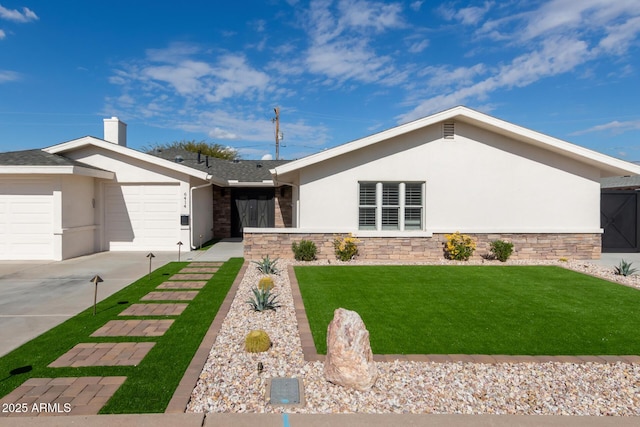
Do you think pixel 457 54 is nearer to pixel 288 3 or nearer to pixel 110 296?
pixel 288 3

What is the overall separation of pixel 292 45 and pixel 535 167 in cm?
1104

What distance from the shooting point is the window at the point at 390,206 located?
12.3 metres

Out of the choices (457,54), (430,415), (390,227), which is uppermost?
(457,54)

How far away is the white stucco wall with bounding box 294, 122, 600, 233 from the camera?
12180 mm

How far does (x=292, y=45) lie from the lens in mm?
16438

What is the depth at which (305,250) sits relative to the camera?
11219 mm

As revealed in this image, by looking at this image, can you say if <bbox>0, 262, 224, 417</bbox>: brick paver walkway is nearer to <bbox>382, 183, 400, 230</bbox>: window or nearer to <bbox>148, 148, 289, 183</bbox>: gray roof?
<bbox>382, 183, 400, 230</bbox>: window

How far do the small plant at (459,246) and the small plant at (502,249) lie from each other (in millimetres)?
648

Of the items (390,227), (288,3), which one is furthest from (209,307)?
(288,3)

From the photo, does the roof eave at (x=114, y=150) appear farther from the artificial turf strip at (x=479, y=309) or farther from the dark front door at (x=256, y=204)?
the artificial turf strip at (x=479, y=309)

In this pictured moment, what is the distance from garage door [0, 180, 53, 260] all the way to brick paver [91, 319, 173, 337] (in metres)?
8.01

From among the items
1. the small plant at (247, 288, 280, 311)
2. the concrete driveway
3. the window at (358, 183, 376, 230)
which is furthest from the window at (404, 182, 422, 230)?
the concrete driveway

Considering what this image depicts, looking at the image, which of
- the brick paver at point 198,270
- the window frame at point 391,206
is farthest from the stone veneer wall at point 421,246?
the brick paver at point 198,270

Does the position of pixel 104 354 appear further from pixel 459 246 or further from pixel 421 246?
pixel 459 246
